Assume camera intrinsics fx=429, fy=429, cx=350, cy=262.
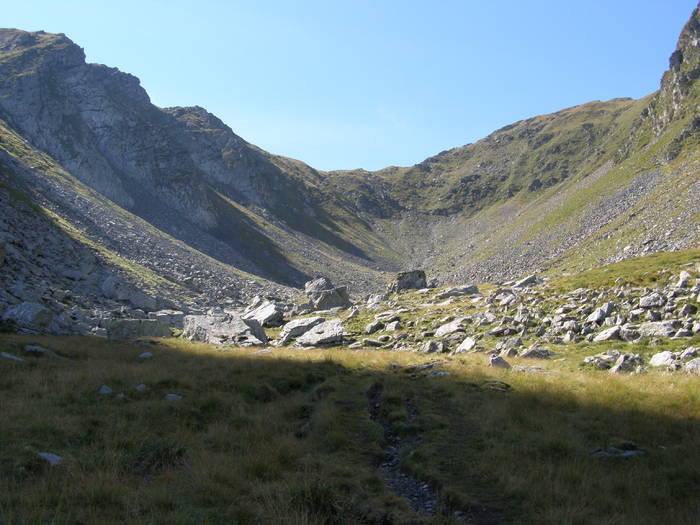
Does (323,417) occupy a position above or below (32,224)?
below

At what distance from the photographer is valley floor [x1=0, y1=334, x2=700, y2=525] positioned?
6.21 metres

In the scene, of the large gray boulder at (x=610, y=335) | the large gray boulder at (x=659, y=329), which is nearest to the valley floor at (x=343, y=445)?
the large gray boulder at (x=659, y=329)

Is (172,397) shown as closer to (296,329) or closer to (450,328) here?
(450,328)

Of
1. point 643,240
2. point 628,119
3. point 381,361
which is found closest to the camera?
point 381,361

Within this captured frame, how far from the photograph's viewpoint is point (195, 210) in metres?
101

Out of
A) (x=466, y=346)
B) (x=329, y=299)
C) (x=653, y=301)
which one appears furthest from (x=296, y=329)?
(x=653, y=301)

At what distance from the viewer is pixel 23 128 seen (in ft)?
270

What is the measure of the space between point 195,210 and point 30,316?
83390 millimetres

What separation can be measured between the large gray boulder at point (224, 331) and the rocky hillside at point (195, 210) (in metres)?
6.59

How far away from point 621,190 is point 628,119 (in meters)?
124

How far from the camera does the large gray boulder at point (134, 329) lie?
25.4 meters

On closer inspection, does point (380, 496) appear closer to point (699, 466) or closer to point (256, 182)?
point (699, 466)

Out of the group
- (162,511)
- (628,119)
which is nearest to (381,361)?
(162,511)

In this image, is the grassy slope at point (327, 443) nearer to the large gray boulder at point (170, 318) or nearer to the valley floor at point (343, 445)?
the valley floor at point (343, 445)
